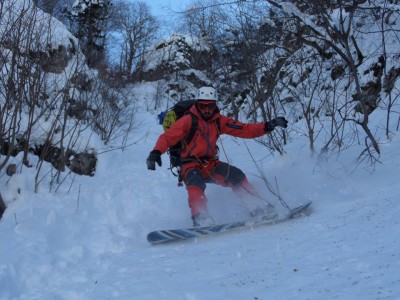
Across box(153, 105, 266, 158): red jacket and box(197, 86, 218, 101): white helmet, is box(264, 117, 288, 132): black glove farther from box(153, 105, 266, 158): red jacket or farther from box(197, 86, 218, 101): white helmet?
box(197, 86, 218, 101): white helmet

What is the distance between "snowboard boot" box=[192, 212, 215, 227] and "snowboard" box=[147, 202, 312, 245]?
0.18 m

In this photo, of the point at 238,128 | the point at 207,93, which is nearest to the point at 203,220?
the point at 238,128

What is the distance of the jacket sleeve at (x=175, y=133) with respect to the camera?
4.43 meters

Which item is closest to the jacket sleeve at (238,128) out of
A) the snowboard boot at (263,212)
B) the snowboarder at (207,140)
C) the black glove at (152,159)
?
the snowboarder at (207,140)

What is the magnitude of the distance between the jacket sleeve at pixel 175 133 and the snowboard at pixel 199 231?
903 mm

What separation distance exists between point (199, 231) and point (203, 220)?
248 mm

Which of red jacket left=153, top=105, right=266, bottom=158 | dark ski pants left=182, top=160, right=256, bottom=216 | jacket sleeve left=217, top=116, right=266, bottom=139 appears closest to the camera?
dark ski pants left=182, top=160, right=256, bottom=216

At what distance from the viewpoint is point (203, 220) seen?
4176 millimetres

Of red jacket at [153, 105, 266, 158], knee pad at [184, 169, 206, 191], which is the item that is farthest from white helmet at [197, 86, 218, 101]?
knee pad at [184, 169, 206, 191]

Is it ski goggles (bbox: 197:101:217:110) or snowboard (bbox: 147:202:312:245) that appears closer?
snowboard (bbox: 147:202:312:245)

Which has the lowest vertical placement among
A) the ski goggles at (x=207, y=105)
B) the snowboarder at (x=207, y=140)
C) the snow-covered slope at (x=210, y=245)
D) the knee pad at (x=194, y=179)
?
the snow-covered slope at (x=210, y=245)

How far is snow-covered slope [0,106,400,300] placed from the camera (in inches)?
92.3

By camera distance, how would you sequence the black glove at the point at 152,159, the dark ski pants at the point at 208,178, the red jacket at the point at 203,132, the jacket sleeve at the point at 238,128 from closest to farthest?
1. the black glove at the point at 152,159
2. the dark ski pants at the point at 208,178
3. the red jacket at the point at 203,132
4. the jacket sleeve at the point at 238,128

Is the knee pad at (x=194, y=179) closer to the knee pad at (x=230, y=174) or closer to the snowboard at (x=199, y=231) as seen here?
the knee pad at (x=230, y=174)
